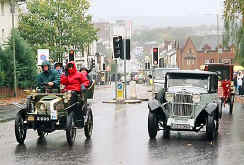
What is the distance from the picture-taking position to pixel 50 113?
1316 centimetres

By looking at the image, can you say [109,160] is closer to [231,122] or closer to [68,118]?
[68,118]

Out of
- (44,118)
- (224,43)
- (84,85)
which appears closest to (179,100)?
(84,85)

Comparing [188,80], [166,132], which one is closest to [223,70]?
[188,80]

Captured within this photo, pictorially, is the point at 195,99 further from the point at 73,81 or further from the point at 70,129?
the point at 70,129

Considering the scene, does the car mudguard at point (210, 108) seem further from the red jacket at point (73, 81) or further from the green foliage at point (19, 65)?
the green foliage at point (19, 65)

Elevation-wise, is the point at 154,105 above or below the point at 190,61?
above

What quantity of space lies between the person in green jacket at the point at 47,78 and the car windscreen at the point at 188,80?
3.36 meters

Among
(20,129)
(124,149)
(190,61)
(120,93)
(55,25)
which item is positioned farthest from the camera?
(190,61)

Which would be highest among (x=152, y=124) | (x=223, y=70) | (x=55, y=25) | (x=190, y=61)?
(x=55, y=25)

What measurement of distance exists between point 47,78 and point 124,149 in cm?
309

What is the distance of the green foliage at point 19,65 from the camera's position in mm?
40062

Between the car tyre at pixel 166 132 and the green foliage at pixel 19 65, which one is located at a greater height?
the green foliage at pixel 19 65

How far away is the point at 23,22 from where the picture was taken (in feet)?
204

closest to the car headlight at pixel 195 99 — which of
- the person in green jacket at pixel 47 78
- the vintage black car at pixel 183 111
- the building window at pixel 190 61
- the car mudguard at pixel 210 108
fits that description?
the vintage black car at pixel 183 111
